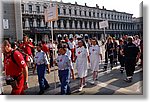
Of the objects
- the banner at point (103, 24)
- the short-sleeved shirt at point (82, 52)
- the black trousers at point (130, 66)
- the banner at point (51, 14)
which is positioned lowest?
the black trousers at point (130, 66)

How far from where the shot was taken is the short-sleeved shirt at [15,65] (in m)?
3.45

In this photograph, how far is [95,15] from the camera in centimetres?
450

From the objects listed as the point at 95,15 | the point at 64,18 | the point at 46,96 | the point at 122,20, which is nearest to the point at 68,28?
the point at 64,18

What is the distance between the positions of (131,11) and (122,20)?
238 millimetres

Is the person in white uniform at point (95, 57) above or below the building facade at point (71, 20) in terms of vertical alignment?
below

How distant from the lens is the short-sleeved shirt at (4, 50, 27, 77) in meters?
3.45

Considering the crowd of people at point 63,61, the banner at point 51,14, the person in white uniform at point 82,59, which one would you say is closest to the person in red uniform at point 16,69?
the crowd of people at point 63,61

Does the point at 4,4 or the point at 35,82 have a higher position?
the point at 4,4

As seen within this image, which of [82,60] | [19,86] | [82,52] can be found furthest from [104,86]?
[19,86]

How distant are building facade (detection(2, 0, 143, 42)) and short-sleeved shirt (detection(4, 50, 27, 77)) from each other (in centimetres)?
106

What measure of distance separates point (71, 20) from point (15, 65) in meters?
1.51

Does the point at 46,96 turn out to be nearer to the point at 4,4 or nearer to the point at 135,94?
the point at 135,94

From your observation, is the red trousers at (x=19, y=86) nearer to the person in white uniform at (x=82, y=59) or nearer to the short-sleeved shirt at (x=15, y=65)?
the short-sleeved shirt at (x=15, y=65)

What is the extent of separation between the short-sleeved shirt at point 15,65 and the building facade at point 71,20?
1.06 m
